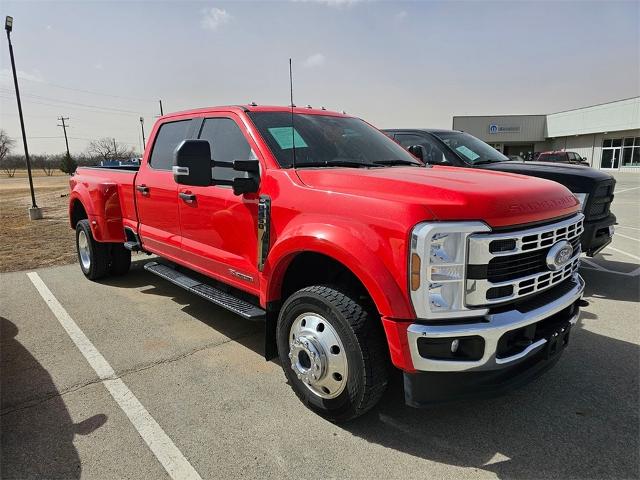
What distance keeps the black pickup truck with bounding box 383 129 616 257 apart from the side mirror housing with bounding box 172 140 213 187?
2.71 metres

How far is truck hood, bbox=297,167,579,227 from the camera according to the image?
2.27 meters

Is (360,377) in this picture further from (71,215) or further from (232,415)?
(71,215)

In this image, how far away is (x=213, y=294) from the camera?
3.79 m

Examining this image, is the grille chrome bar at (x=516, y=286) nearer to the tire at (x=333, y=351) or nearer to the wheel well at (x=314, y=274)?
the tire at (x=333, y=351)

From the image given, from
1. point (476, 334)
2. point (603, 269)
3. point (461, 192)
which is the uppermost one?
point (461, 192)

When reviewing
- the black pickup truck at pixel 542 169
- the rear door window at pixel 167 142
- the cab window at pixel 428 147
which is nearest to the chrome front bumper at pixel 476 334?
the black pickup truck at pixel 542 169

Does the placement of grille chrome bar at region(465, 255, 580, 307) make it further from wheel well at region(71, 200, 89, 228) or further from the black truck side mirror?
wheel well at region(71, 200, 89, 228)

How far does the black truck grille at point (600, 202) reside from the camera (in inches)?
207

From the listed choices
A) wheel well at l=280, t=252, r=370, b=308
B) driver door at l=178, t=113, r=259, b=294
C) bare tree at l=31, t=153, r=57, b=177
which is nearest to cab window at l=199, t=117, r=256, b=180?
driver door at l=178, t=113, r=259, b=294

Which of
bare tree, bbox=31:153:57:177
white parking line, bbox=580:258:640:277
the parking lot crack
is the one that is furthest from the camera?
bare tree, bbox=31:153:57:177

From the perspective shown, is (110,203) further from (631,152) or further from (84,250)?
(631,152)

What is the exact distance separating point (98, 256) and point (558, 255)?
5.44m

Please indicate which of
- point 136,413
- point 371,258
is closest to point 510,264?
point 371,258

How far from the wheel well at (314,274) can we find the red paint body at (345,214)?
9cm
